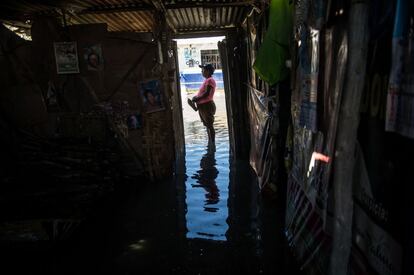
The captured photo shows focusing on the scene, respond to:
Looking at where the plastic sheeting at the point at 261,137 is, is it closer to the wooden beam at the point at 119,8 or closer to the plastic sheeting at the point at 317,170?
the plastic sheeting at the point at 317,170

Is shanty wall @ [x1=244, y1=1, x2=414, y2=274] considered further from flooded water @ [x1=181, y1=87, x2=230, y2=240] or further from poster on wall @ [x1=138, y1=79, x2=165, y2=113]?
poster on wall @ [x1=138, y1=79, x2=165, y2=113]

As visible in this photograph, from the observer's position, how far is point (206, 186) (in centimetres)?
679

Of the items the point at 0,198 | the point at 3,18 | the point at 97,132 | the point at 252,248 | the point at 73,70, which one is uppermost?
the point at 3,18

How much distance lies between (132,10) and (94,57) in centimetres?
119

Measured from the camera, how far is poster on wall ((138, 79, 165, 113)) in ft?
22.9

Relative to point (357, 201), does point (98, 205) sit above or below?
below

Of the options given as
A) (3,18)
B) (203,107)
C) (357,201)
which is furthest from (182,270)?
(203,107)

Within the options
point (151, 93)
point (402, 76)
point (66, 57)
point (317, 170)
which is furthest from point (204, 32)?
point (402, 76)

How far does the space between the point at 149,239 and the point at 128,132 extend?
314cm

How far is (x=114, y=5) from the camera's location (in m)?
6.70

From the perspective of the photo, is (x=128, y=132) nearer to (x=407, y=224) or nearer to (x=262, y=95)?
(x=262, y=95)

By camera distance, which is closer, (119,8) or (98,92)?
(119,8)

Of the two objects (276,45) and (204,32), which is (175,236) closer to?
(276,45)

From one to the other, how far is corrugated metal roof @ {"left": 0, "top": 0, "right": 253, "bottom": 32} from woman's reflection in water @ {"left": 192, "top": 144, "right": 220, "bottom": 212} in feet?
11.1
